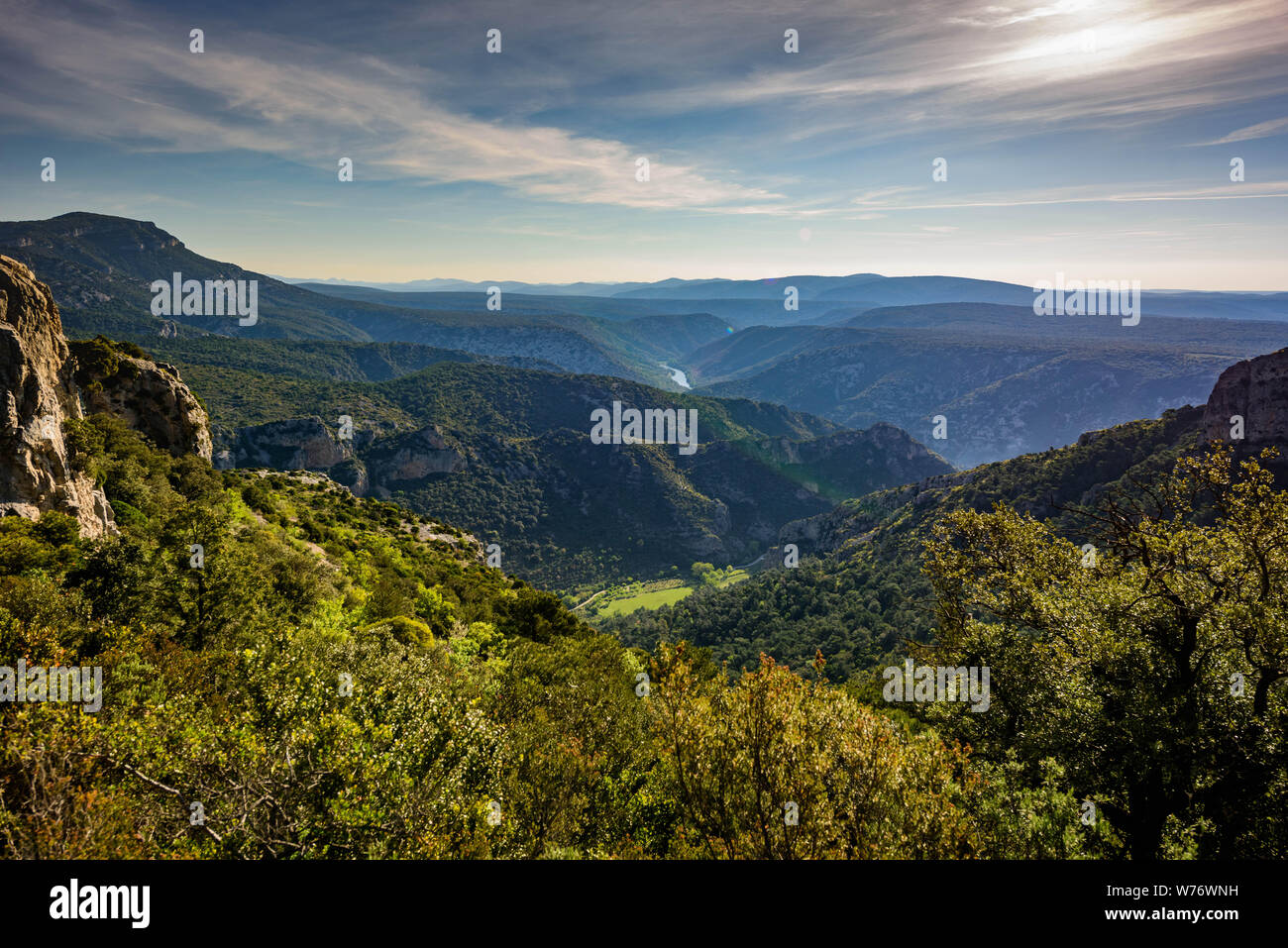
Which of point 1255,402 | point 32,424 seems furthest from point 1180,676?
point 1255,402

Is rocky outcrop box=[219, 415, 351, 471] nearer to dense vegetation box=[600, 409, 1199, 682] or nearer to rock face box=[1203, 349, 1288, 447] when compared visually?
dense vegetation box=[600, 409, 1199, 682]

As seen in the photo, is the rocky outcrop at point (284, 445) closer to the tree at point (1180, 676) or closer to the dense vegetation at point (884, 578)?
the dense vegetation at point (884, 578)

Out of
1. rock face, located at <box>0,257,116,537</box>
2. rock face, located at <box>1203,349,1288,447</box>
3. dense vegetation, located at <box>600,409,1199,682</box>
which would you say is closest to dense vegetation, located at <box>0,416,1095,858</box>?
rock face, located at <box>0,257,116,537</box>

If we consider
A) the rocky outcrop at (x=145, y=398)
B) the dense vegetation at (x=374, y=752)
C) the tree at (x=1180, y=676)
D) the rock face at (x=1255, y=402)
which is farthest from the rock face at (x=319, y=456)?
the rock face at (x=1255, y=402)

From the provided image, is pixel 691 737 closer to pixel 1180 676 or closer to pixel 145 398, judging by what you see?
pixel 1180 676

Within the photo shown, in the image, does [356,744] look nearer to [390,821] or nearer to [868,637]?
[390,821]

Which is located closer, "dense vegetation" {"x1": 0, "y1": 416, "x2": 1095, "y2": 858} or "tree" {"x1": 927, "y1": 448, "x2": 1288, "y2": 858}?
"dense vegetation" {"x1": 0, "y1": 416, "x2": 1095, "y2": 858}
